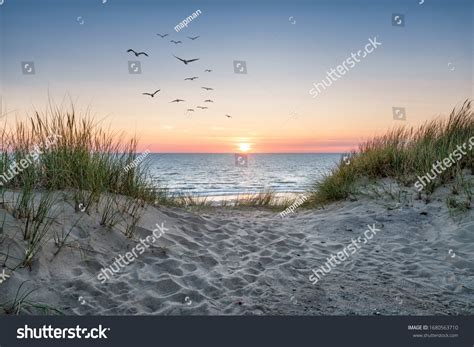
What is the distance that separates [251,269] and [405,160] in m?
5.50

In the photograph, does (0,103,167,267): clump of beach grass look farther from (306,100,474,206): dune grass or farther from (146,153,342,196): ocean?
(306,100,474,206): dune grass

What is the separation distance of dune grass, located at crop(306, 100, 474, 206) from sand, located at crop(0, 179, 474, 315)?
1.42 m

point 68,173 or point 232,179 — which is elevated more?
point 68,173

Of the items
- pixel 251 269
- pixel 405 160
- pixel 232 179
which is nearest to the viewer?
pixel 251 269

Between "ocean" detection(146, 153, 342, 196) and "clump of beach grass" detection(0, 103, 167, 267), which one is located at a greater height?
"clump of beach grass" detection(0, 103, 167, 267)

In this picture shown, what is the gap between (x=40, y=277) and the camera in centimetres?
369

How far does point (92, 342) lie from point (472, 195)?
610 centimetres

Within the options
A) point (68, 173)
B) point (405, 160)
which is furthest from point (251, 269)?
point (405, 160)

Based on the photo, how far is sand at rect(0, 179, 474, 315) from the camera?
143 inches

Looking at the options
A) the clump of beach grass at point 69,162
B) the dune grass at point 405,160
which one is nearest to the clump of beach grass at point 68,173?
the clump of beach grass at point 69,162

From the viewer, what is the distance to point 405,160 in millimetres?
8742

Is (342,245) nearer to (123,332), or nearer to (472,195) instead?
(472,195)

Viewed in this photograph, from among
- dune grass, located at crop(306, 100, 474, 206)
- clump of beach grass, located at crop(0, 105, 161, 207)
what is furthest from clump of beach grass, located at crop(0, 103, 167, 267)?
dune grass, located at crop(306, 100, 474, 206)

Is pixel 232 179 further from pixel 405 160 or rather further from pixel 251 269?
pixel 251 269
